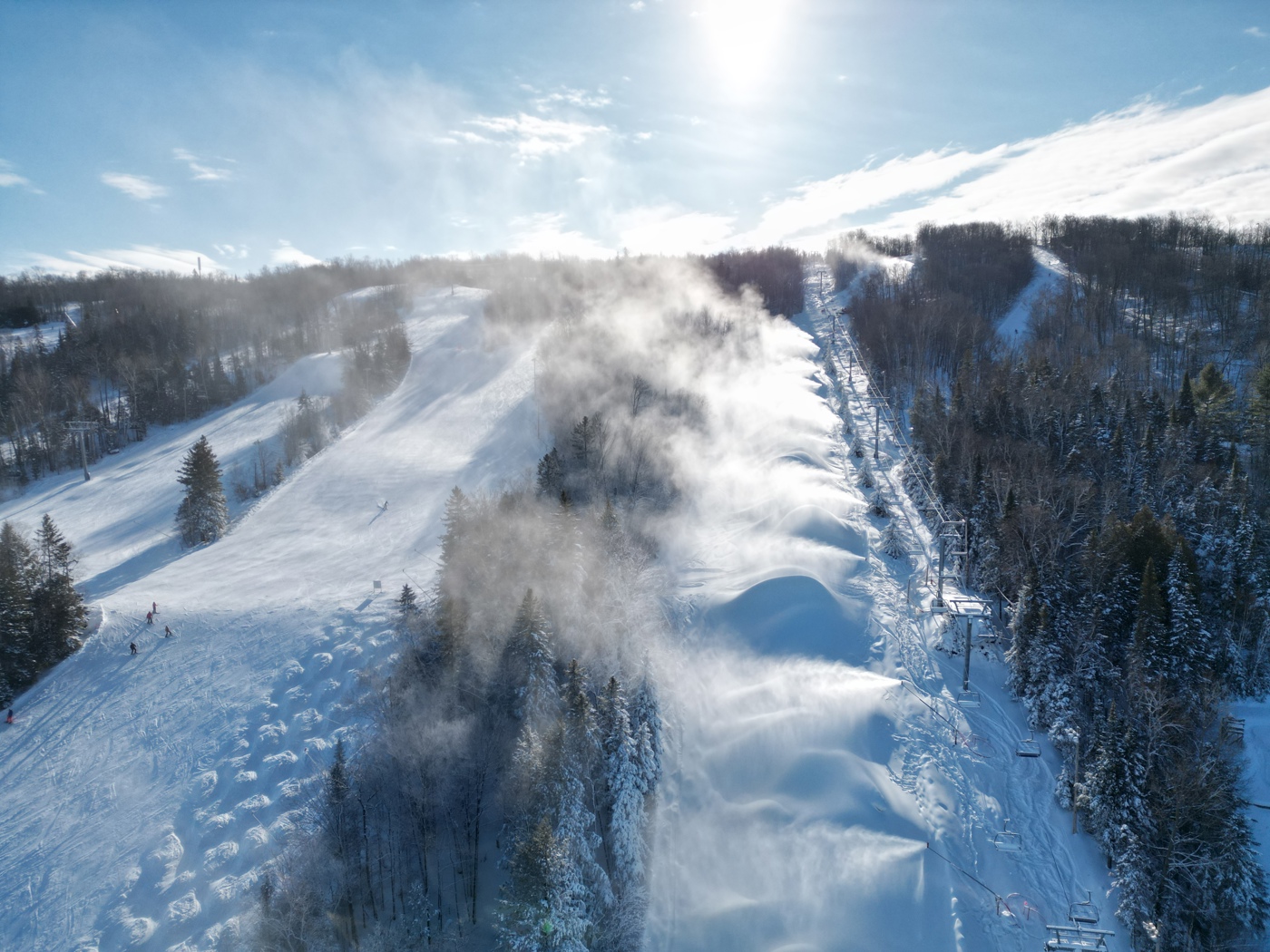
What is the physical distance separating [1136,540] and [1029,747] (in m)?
13.9

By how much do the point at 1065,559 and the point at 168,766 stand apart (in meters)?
47.0

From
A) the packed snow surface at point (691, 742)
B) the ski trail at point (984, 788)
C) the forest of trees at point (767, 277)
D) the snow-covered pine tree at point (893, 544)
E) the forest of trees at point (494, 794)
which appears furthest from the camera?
the forest of trees at point (767, 277)

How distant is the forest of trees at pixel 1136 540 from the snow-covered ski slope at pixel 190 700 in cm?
3277

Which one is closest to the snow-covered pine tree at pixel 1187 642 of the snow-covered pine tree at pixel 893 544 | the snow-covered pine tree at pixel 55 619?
the snow-covered pine tree at pixel 893 544

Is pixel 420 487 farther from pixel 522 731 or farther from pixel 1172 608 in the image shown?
pixel 1172 608

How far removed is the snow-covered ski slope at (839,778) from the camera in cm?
2239

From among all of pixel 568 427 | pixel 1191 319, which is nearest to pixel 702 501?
pixel 568 427

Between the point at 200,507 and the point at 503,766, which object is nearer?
the point at 503,766

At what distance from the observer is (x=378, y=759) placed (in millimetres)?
26984

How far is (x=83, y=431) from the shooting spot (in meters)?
67.0

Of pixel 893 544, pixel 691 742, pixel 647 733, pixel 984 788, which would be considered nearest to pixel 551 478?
pixel 691 742

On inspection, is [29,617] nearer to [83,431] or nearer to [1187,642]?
[83,431]

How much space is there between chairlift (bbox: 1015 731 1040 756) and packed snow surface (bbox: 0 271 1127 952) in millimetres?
381

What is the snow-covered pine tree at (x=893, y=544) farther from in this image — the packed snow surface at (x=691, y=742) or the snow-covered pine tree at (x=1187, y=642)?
the snow-covered pine tree at (x=1187, y=642)
